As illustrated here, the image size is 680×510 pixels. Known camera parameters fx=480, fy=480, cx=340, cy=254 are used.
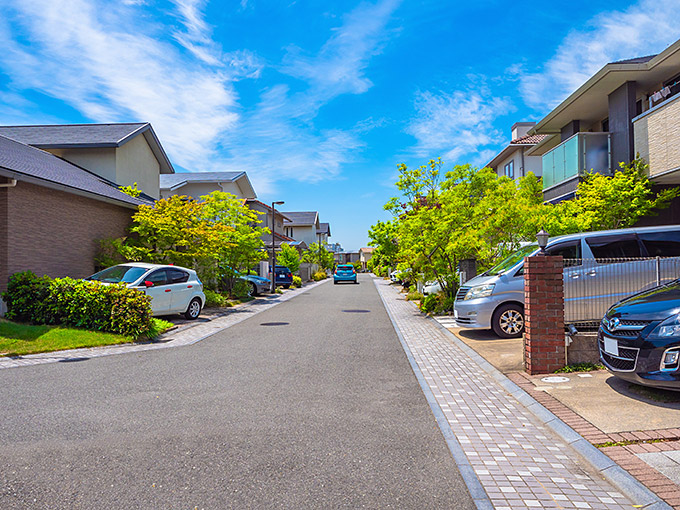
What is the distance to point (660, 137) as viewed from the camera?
13.4 m

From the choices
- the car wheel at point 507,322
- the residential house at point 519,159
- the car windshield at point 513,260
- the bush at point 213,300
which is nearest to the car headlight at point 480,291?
the car wheel at point 507,322

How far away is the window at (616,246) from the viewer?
30.8 feet

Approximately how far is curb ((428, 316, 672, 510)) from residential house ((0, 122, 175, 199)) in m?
20.2

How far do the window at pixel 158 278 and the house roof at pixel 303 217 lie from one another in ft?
205

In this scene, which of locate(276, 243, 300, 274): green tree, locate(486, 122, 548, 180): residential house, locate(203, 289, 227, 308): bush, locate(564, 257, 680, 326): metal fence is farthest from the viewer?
locate(276, 243, 300, 274): green tree

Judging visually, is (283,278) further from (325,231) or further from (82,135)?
(325,231)

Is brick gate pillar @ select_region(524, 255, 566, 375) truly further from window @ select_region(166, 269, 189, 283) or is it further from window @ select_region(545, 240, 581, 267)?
window @ select_region(166, 269, 189, 283)

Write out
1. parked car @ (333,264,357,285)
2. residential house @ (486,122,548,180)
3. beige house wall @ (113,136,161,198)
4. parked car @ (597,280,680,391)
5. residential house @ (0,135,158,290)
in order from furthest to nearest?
parked car @ (333,264,357,285), residential house @ (486,122,548,180), beige house wall @ (113,136,161,198), residential house @ (0,135,158,290), parked car @ (597,280,680,391)

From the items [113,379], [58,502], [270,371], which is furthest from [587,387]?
[113,379]

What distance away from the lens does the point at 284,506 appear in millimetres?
3367

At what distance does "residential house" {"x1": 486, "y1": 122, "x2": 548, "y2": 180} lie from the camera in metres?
26.3

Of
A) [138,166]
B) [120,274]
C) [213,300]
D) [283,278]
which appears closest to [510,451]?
[120,274]

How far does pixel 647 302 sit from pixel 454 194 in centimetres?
1038

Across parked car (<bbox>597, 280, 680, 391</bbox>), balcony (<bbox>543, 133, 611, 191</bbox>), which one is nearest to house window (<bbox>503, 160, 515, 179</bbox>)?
balcony (<bbox>543, 133, 611, 191</bbox>)
